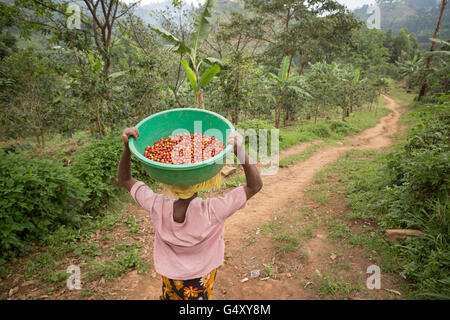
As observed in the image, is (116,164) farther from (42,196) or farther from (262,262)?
(262,262)

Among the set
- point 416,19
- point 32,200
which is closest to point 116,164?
point 32,200

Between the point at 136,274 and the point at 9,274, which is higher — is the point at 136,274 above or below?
below

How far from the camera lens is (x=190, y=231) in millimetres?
1489

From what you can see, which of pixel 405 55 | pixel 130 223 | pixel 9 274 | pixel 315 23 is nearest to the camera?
pixel 9 274

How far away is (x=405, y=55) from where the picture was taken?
3206 cm

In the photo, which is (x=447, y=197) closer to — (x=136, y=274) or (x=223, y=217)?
(x=223, y=217)

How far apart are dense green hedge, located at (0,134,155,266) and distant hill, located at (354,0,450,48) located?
2173 inches

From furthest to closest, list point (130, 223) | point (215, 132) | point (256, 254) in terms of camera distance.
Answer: point (130, 223), point (256, 254), point (215, 132)

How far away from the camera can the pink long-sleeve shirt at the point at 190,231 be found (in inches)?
58.7

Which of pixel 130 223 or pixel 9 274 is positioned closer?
pixel 9 274

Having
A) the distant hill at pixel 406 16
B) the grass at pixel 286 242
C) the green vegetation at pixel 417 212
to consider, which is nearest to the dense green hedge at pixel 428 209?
the green vegetation at pixel 417 212

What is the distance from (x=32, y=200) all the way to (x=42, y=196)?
15 cm
